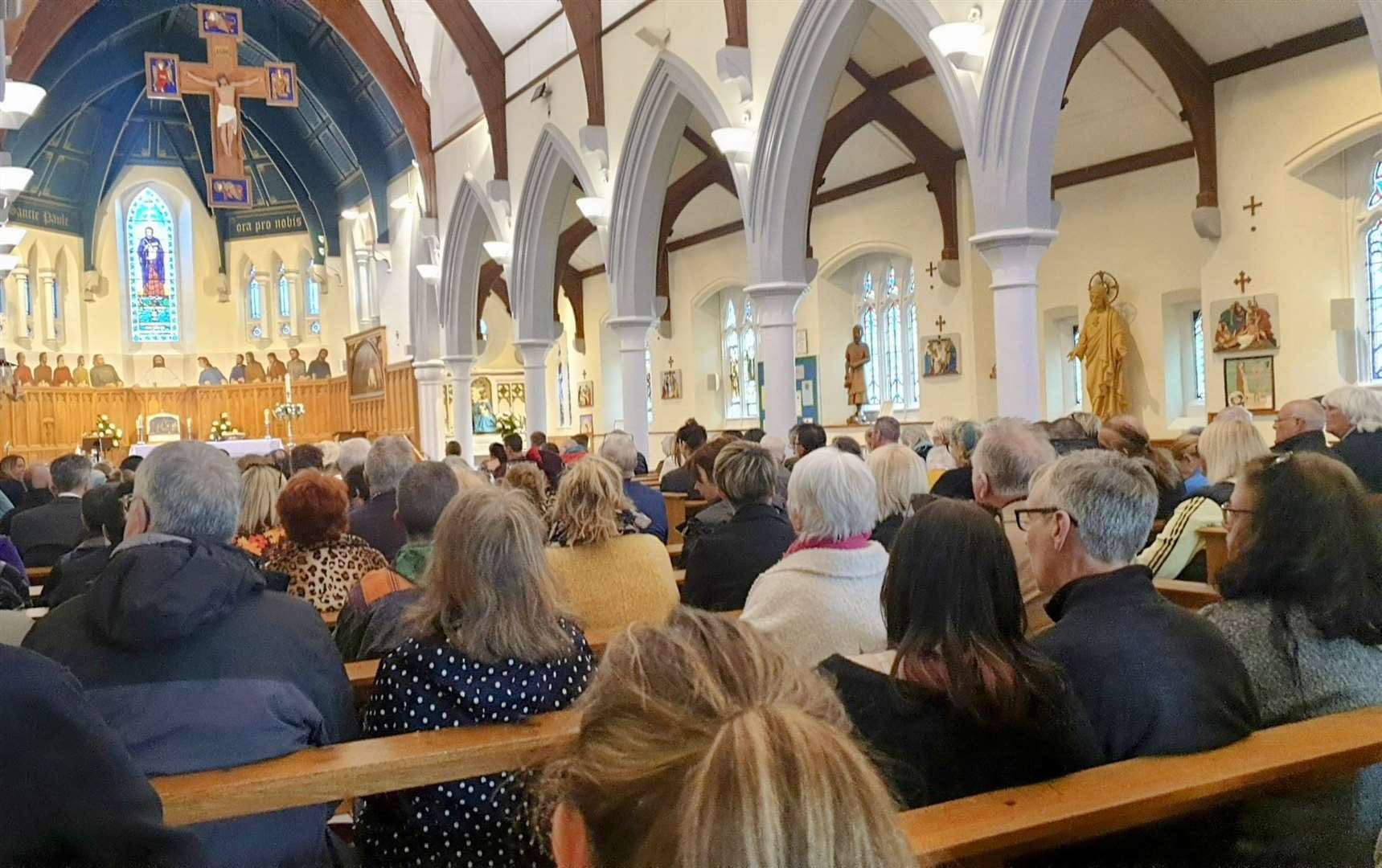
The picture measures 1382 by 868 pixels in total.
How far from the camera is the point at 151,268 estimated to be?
26.7m

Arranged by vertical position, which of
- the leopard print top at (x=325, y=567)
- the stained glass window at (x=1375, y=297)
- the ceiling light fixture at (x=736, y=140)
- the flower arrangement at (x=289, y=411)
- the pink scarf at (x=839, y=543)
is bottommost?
the leopard print top at (x=325, y=567)

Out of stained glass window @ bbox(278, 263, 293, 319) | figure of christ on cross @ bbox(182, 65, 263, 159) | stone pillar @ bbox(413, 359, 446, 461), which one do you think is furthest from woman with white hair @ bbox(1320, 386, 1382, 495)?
stained glass window @ bbox(278, 263, 293, 319)

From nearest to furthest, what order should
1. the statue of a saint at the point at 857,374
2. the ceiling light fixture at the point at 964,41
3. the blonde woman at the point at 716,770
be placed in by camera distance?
the blonde woman at the point at 716,770 < the ceiling light fixture at the point at 964,41 < the statue of a saint at the point at 857,374

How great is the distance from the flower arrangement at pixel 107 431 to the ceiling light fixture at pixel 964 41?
19491 mm

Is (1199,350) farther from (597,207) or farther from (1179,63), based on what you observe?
(597,207)

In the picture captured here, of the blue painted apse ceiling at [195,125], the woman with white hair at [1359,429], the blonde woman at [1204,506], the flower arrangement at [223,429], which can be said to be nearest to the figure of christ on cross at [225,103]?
the blue painted apse ceiling at [195,125]

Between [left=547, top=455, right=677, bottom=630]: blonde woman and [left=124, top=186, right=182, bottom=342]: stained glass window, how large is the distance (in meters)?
25.6

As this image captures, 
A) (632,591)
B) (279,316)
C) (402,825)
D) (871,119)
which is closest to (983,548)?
(402,825)

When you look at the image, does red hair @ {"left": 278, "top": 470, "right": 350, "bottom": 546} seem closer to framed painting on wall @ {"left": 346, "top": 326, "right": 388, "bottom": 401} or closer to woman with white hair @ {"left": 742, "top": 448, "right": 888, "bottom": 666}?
woman with white hair @ {"left": 742, "top": 448, "right": 888, "bottom": 666}

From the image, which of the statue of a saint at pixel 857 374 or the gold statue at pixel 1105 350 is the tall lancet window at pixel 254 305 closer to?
the statue of a saint at pixel 857 374

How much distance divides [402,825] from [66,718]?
4.03 ft

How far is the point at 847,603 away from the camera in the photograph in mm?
3193

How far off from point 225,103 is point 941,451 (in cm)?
1476

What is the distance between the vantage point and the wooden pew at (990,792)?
1857mm
